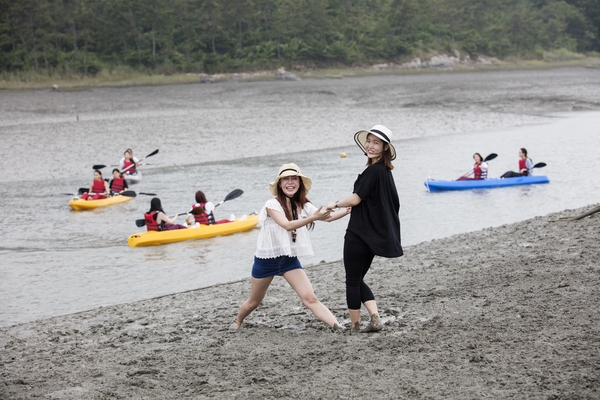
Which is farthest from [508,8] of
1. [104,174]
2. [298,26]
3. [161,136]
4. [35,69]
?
[104,174]

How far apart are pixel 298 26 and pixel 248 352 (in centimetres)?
9201

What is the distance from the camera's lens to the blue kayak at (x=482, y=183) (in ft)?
63.5

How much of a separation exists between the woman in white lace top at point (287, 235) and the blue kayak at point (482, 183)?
13006 mm

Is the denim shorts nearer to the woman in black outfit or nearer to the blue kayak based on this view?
the woman in black outfit

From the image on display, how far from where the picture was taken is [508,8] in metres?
120

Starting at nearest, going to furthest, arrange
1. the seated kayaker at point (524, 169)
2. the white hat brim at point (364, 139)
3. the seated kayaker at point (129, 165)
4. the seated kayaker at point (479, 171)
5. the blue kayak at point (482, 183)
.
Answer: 1. the white hat brim at point (364, 139)
2. the blue kayak at point (482, 183)
3. the seated kayaker at point (479, 171)
4. the seated kayaker at point (524, 169)
5. the seated kayaker at point (129, 165)

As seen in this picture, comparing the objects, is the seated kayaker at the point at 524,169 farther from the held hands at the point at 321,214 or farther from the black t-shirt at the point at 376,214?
the held hands at the point at 321,214

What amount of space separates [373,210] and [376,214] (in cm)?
4

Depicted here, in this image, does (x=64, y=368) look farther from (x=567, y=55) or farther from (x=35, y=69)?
(x=567, y=55)

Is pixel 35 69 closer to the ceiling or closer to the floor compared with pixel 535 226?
closer to the ceiling

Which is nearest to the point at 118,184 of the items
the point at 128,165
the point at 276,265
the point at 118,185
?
the point at 118,185

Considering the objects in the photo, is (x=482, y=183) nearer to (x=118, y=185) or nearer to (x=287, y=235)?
(x=118, y=185)

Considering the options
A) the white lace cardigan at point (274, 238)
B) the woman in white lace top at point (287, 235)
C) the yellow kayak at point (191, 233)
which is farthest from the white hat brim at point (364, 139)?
the yellow kayak at point (191, 233)

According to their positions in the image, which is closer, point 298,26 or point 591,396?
point 591,396
